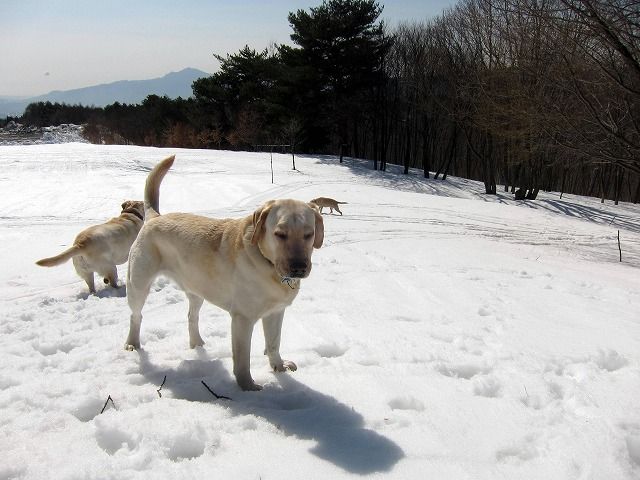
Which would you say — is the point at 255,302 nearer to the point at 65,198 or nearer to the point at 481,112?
the point at 65,198

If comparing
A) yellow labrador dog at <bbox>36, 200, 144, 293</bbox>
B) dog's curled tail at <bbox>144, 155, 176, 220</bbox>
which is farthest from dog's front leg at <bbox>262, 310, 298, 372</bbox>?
yellow labrador dog at <bbox>36, 200, 144, 293</bbox>

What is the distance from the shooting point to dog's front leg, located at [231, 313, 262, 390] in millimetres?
3252

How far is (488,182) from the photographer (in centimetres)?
2909

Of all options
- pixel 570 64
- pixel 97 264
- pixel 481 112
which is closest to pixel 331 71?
pixel 481 112

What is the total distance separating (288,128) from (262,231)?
3182cm

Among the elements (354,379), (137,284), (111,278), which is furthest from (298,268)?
(111,278)

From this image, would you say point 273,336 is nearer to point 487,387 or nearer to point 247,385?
point 247,385

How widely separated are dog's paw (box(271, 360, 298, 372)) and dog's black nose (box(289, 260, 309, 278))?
1.17 meters

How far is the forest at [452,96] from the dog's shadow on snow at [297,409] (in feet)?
26.3

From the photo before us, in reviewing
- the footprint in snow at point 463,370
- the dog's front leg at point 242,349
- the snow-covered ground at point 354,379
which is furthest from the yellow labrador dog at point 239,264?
the footprint in snow at point 463,370

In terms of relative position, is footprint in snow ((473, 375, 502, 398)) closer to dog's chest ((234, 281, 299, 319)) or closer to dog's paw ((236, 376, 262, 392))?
dog's chest ((234, 281, 299, 319))

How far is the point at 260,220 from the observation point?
305 centimetres

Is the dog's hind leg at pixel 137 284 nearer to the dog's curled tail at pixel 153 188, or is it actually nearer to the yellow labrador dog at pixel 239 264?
the yellow labrador dog at pixel 239 264

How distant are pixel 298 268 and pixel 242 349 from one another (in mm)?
919
